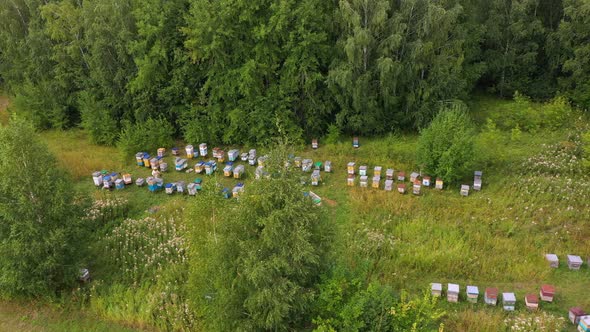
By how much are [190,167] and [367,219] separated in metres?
9.54

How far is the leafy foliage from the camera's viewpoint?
13.4 m

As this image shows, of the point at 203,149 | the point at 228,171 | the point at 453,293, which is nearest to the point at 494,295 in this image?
the point at 453,293

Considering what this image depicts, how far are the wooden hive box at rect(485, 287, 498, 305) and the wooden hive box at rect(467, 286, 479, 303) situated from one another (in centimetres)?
27

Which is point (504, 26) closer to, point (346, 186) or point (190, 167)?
point (346, 186)

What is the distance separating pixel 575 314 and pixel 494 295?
6.74ft

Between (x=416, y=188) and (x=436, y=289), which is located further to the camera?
(x=416, y=188)

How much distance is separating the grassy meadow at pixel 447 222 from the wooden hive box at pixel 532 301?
0.73ft

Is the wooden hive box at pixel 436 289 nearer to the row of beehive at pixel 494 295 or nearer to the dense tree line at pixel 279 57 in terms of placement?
the row of beehive at pixel 494 295

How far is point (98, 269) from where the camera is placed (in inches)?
631

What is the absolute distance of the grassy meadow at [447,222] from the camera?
14.1m

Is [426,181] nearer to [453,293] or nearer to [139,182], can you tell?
[453,293]

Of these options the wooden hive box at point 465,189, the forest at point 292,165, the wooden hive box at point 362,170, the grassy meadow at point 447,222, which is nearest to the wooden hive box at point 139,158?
the forest at point 292,165

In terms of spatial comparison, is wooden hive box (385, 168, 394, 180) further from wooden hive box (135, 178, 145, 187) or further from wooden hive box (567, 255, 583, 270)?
wooden hive box (135, 178, 145, 187)

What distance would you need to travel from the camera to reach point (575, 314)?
1243 cm
